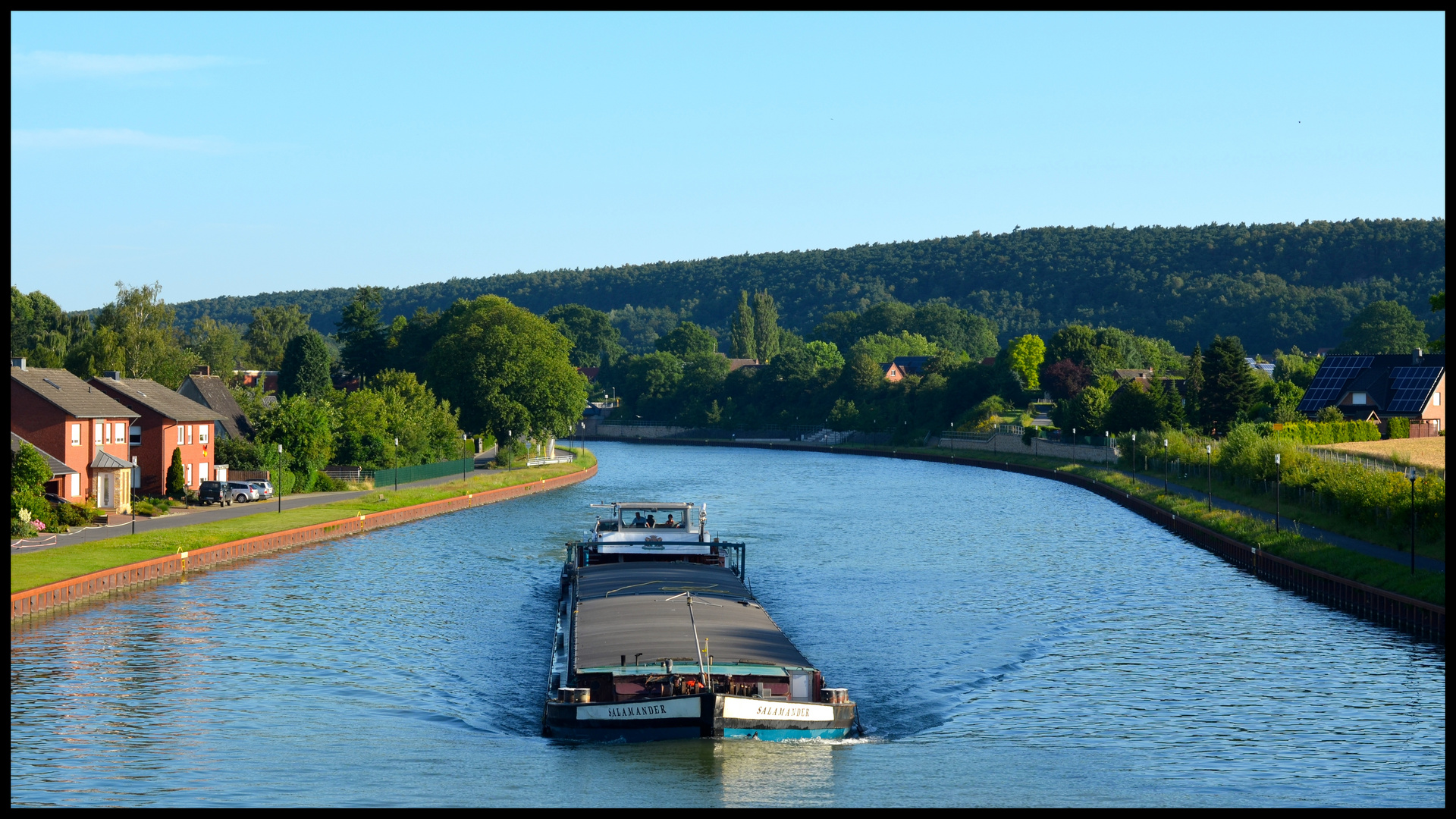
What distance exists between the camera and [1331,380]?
145625mm

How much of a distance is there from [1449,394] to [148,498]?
74.2 meters

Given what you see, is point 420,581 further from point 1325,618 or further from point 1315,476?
point 1315,476

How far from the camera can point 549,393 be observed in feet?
439

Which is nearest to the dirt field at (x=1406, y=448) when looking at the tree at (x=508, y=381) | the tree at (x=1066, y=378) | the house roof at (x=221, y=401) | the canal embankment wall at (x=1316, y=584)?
the canal embankment wall at (x=1316, y=584)

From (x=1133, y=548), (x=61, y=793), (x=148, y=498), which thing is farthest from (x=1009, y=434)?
(x=61, y=793)

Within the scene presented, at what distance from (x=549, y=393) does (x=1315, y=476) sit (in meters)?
75.8

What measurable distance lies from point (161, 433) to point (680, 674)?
202ft

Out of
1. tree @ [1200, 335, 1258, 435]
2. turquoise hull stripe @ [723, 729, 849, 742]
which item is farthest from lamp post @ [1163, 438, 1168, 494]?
turquoise hull stripe @ [723, 729, 849, 742]

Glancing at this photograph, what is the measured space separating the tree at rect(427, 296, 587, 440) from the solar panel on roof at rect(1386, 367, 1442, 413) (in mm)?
79665

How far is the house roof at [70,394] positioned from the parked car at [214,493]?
6230 mm

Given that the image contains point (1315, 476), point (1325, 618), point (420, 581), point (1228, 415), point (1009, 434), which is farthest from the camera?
point (1009, 434)

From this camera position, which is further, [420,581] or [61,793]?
[420,581]

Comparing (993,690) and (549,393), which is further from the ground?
(549,393)

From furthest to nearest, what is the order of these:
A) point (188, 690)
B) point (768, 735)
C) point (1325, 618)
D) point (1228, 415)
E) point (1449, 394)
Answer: point (1228, 415)
point (1325, 618)
point (188, 690)
point (768, 735)
point (1449, 394)
